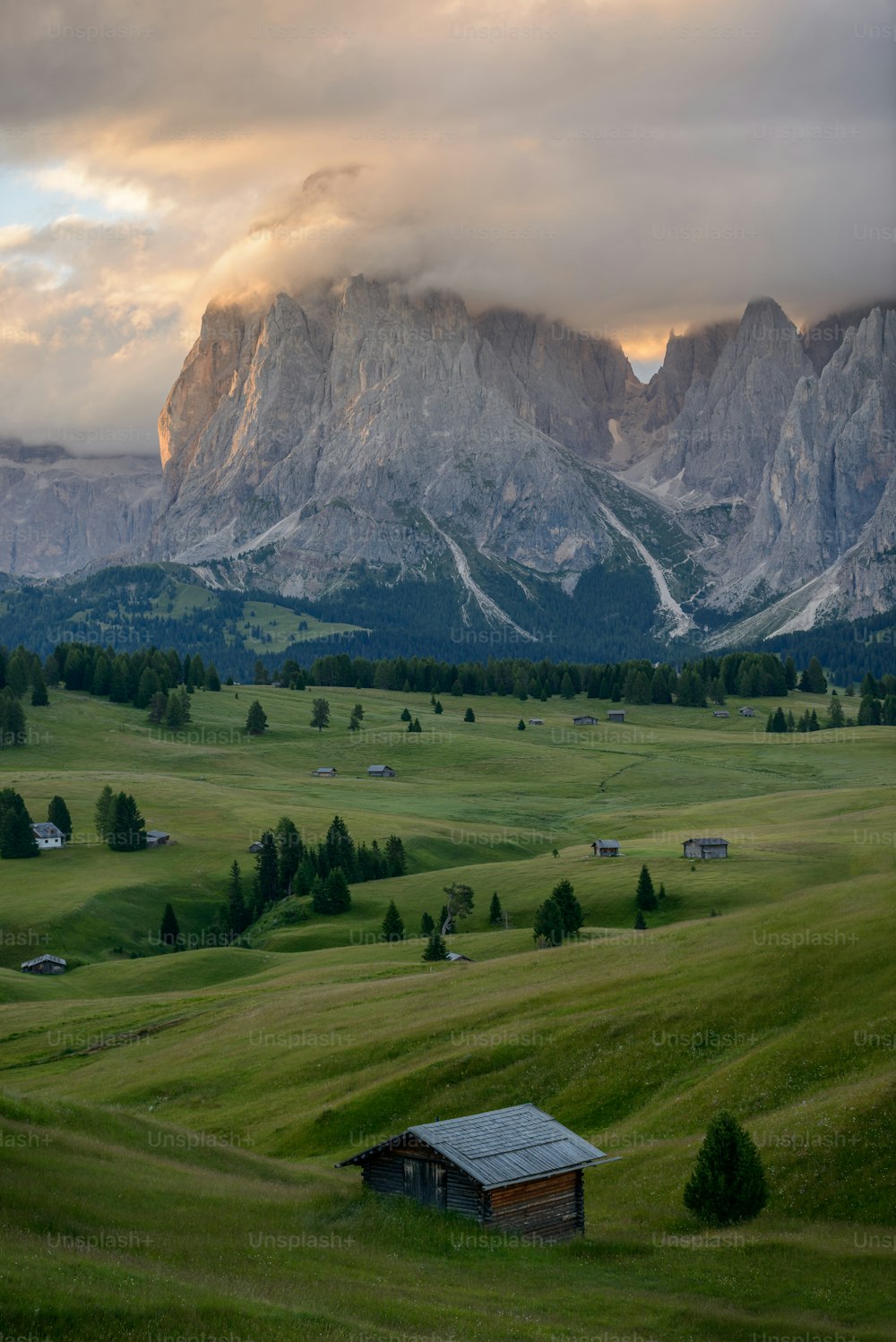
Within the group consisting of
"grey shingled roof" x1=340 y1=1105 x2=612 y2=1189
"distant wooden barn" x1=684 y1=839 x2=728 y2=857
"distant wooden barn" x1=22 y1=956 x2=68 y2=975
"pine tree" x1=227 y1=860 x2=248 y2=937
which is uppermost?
"distant wooden barn" x1=684 y1=839 x2=728 y2=857

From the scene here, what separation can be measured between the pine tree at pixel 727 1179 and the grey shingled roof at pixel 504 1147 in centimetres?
325

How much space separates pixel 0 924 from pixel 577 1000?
210 ft

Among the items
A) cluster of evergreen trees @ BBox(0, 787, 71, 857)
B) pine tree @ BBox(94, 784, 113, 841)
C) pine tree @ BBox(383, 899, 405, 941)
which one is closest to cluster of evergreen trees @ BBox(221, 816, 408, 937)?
pine tree @ BBox(383, 899, 405, 941)

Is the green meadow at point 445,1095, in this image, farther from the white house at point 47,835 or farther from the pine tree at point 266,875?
the white house at point 47,835

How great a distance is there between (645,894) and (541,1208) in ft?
202

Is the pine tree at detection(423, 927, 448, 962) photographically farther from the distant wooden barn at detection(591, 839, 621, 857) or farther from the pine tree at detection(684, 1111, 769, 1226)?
the pine tree at detection(684, 1111, 769, 1226)

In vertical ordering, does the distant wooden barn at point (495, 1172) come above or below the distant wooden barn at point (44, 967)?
above

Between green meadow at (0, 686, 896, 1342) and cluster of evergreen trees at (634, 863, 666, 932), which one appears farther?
cluster of evergreen trees at (634, 863, 666, 932)

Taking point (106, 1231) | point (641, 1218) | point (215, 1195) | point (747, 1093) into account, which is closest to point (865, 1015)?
point (747, 1093)

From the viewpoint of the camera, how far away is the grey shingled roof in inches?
1686

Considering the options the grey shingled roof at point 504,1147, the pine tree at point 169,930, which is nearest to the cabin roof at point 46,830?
the pine tree at point 169,930

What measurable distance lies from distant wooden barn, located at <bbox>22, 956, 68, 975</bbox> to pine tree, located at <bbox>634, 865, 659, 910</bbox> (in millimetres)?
45384

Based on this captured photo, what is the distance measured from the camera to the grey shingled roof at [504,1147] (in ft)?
140

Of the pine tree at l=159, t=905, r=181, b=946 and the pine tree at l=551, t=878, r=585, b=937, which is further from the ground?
the pine tree at l=551, t=878, r=585, b=937
